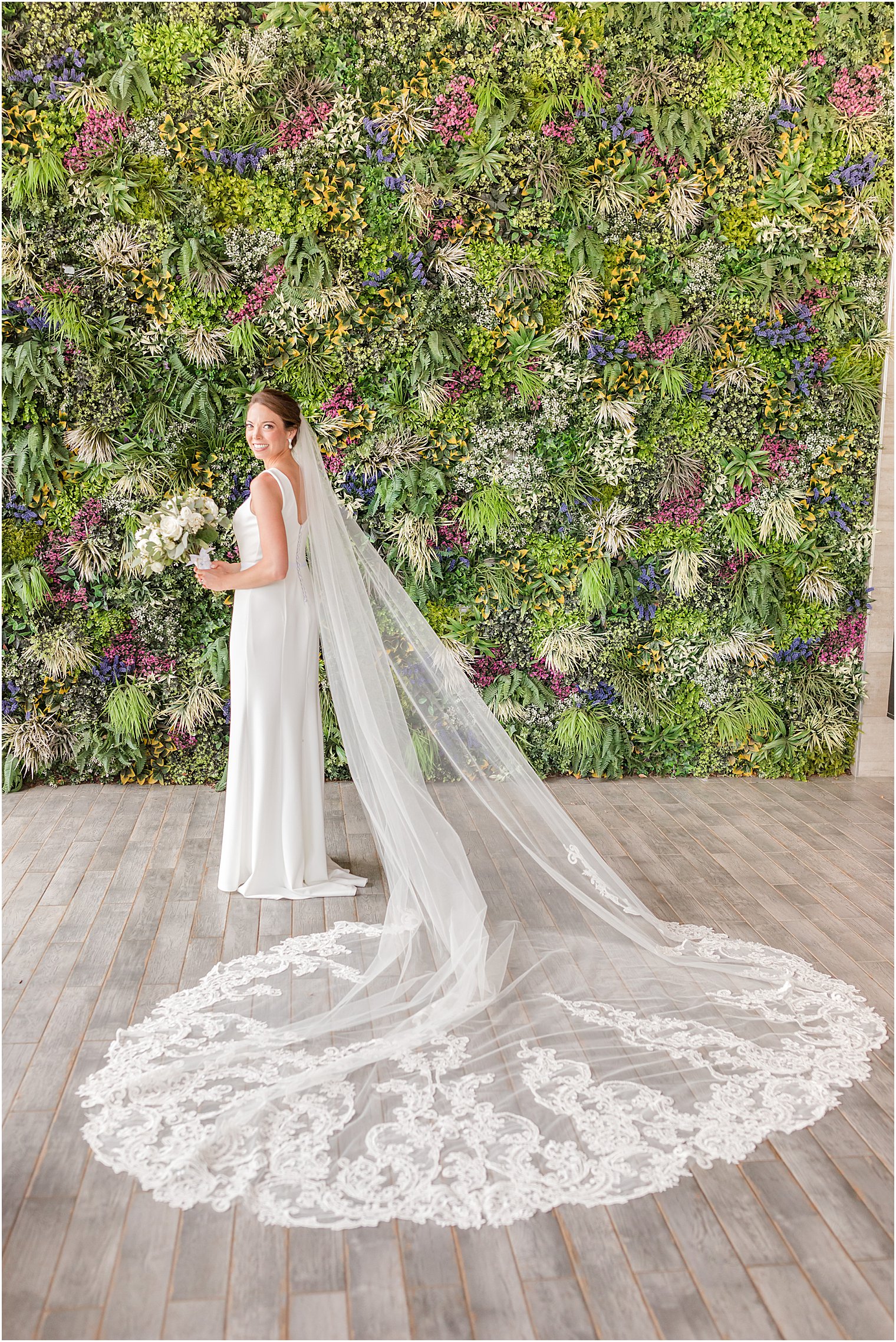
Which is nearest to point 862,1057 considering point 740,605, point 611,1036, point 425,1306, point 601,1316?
point 611,1036

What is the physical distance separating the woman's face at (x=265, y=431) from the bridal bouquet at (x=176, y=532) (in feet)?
0.92

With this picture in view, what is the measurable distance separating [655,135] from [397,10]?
1402 millimetres

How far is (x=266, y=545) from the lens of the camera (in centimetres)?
396

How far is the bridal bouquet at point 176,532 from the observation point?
3.87 meters

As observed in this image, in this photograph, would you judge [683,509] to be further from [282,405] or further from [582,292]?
[282,405]

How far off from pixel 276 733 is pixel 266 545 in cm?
71

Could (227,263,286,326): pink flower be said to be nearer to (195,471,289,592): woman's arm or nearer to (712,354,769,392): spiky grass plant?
(195,471,289,592): woman's arm

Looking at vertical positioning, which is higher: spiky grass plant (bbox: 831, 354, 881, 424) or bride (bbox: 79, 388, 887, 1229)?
spiky grass plant (bbox: 831, 354, 881, 424)

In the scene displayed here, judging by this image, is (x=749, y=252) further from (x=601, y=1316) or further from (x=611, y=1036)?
(x=601, y=1316)

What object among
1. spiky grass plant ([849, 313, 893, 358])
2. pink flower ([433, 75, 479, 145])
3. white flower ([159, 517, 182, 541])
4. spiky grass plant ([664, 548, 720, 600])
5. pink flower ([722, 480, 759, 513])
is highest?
pink flower ([433, 75, 479, 145])

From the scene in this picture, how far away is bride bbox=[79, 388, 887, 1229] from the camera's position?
8.19 ft

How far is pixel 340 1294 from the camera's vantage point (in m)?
2.12

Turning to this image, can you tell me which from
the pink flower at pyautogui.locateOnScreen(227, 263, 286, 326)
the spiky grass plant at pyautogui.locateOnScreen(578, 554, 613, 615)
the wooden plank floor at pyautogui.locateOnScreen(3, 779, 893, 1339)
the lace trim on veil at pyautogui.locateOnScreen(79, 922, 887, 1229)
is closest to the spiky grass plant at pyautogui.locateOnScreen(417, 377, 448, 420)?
the pink flower at pyautogui.locateOnScreen(227, 263, 286, 326)

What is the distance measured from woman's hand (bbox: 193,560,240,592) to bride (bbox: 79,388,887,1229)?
0.01 meters
